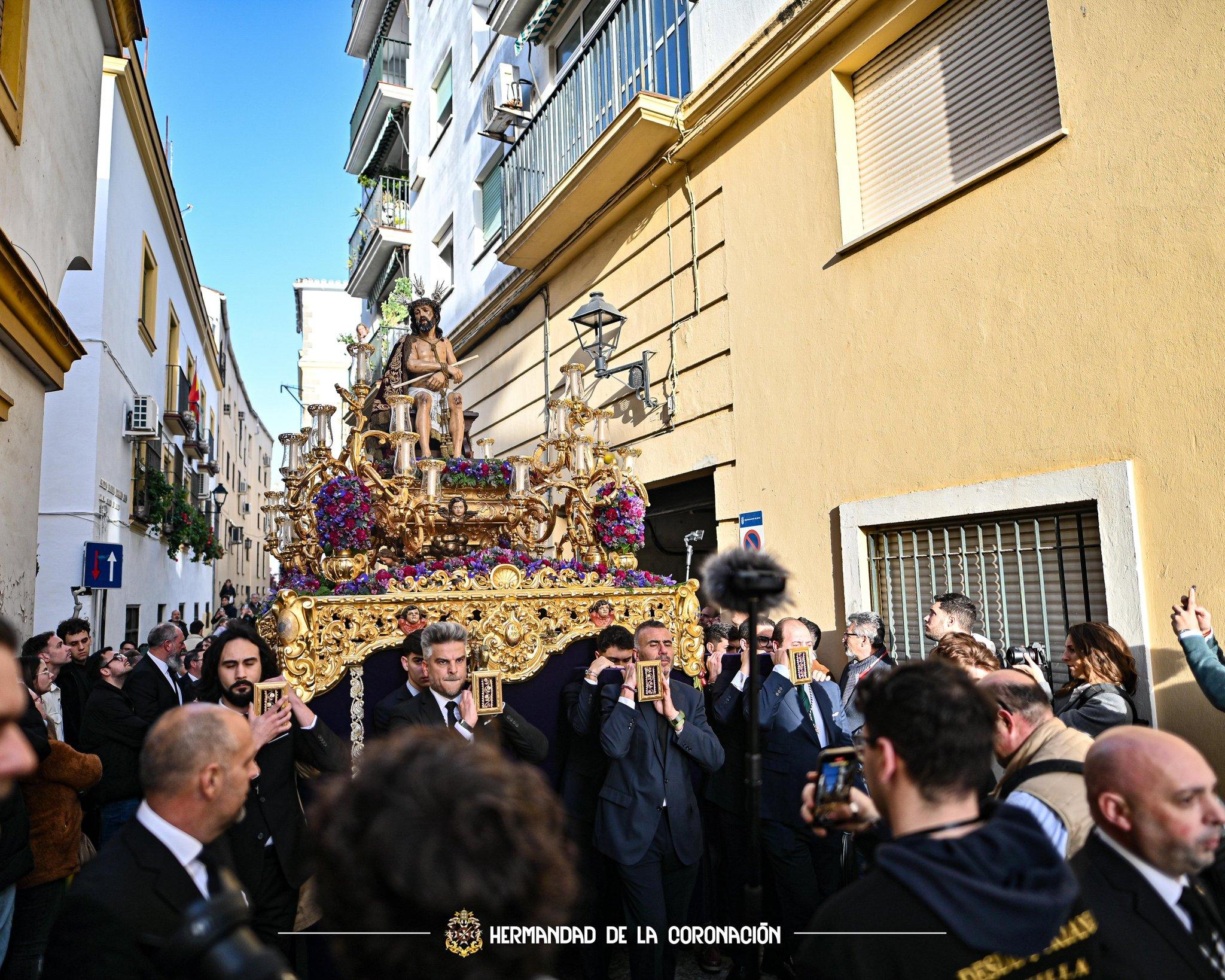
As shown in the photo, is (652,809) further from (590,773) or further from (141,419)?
(141,419)

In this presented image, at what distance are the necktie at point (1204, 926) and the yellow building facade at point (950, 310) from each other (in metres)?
2.97

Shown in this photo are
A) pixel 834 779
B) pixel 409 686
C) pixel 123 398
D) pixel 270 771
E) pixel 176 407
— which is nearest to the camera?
pixel 834 779

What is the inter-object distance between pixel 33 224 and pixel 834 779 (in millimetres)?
7215

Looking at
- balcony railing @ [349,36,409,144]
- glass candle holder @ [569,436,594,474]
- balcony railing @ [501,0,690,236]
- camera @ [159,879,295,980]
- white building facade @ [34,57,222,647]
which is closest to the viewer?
camera @ [159,879,295,980]

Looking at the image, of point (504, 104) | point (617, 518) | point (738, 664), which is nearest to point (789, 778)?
point (738, 664)

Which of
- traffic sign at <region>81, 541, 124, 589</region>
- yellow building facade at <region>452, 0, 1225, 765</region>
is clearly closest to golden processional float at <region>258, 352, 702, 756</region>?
yellow building facade at <region>452, 0, 1225, 765</region>

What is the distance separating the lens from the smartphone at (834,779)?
7.13 ft

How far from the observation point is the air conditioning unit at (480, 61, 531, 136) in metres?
12.6

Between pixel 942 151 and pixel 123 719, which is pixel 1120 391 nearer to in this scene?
pixel 942 151

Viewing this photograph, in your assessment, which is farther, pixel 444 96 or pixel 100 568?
pixel 444 96

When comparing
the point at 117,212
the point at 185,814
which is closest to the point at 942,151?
the point at 185,814

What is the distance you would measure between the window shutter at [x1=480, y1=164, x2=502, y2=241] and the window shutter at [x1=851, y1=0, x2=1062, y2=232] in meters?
7.63

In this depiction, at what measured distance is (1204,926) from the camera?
1.90m

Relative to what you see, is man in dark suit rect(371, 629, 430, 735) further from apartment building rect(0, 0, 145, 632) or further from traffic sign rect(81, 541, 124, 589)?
traffic sign rect(81, 541, 124, 589)
